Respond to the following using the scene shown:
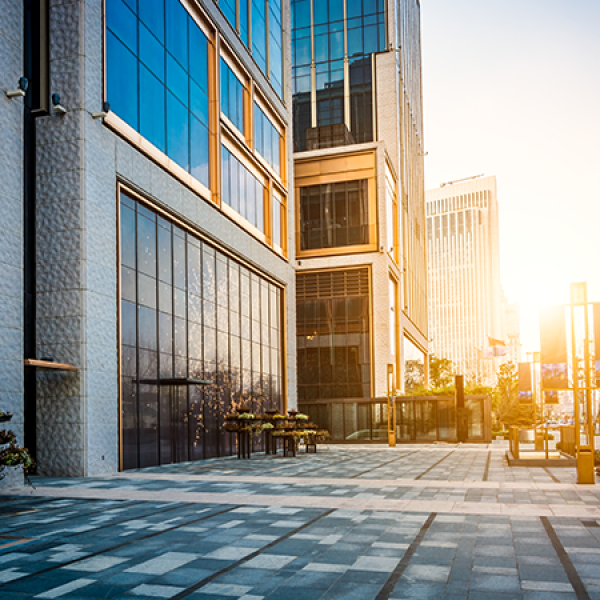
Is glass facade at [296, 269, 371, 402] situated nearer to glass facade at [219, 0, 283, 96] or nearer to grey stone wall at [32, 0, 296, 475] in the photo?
glass facade at [219, 0, 283, 96]

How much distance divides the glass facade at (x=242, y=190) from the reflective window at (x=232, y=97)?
1.86m

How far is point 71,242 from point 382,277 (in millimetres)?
36271

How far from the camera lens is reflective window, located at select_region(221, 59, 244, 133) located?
3088 cm

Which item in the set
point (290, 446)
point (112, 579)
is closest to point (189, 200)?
point (290, 446)

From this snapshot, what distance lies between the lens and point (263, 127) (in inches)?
1444

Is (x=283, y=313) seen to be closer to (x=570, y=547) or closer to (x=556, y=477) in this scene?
(x=556, y=477)

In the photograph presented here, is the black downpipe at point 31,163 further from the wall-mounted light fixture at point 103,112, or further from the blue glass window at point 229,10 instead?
the blue glass window at point 229,10

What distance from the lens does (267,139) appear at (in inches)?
1471

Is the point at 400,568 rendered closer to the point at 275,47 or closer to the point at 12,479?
the point at 12,479

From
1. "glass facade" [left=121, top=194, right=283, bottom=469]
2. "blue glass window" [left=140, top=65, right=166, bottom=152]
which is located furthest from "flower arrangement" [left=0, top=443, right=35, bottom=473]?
"blue glass window" [left=140, top=65, right=166, bottom=152]

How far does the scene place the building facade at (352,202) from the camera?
5309 cm

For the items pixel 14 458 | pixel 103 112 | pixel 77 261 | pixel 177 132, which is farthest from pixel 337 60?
pixel 14 458

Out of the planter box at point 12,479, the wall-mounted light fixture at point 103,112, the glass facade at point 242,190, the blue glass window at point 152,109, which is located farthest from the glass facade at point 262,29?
the planter box at point 12,479

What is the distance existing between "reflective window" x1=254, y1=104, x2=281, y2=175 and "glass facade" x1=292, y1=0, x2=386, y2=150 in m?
27.2
